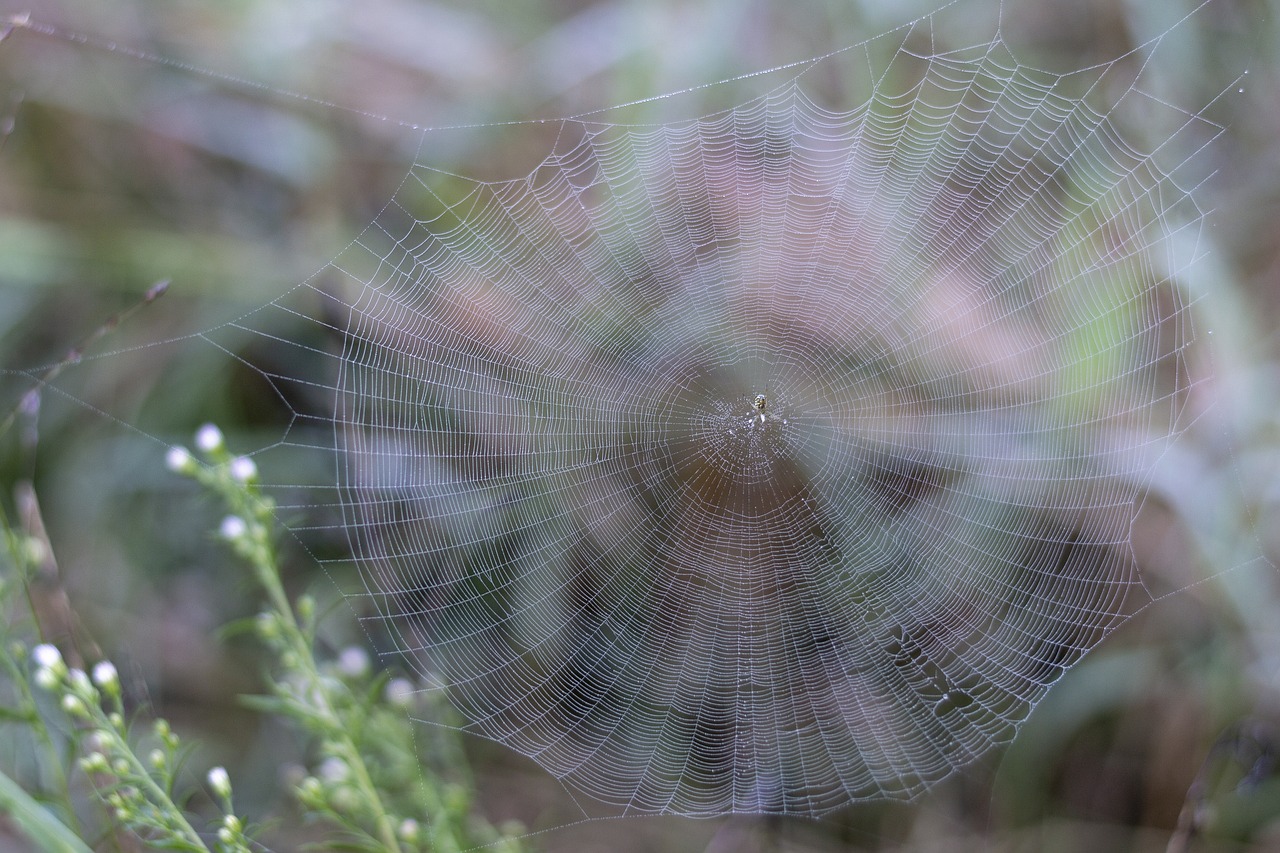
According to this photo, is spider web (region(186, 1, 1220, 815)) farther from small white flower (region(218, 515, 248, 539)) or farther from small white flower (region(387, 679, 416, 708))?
small white flower (region(218, 515, 248, 539))

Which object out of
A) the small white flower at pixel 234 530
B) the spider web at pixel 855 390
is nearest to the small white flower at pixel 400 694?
the spider web at pixel 855 390

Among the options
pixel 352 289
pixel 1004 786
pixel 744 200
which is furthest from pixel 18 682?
pixel 1004 786

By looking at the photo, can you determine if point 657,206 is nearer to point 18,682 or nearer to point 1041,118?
point 1041,118

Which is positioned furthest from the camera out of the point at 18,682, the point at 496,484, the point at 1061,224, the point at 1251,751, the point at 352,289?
the point at 352,289

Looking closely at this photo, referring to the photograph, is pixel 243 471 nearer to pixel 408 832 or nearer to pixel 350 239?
pixel 408 832

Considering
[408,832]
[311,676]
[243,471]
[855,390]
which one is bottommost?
[408,832]

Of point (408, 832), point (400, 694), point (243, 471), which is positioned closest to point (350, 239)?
point (243, 471)

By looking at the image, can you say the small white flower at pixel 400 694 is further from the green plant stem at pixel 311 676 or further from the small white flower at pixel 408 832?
the small white flower at pixel 408 832
